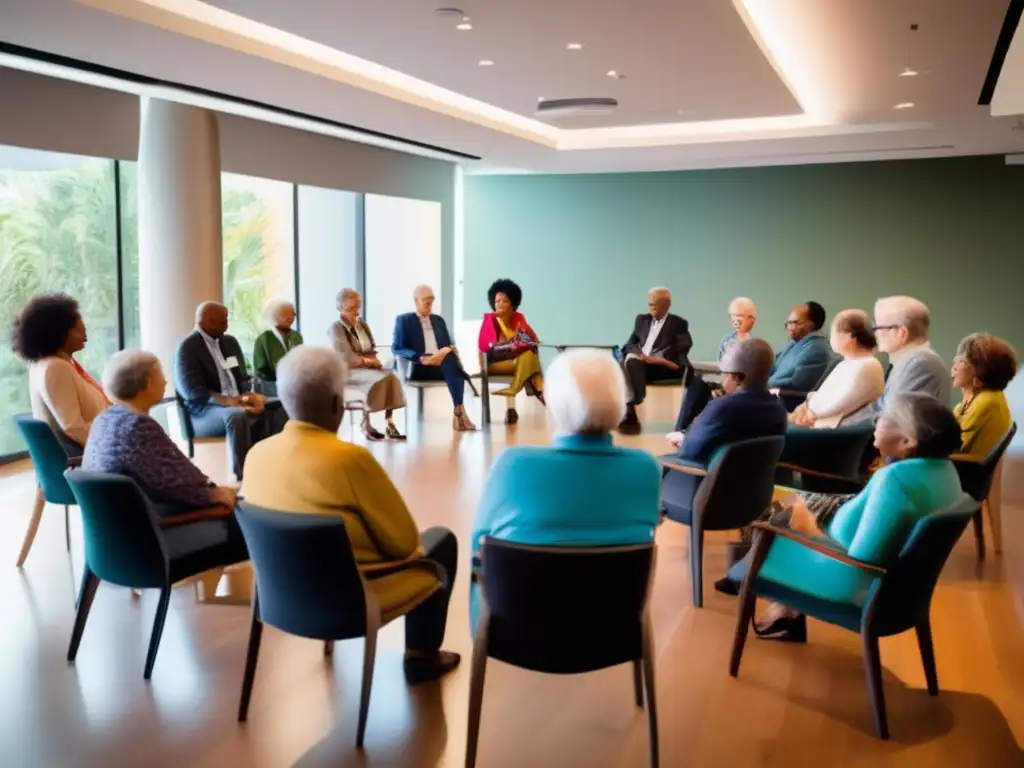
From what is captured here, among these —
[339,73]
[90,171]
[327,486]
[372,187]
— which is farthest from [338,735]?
[372,187]

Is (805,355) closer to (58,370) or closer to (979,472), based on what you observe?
(979,472)

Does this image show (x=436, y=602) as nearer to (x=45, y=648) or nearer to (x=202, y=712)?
(x=202, y=712)

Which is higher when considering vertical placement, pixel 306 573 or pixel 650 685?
pixel 306 573

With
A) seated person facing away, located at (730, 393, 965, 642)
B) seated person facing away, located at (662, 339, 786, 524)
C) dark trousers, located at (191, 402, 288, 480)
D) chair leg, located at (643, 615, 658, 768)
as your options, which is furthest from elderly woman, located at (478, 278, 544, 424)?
chair leg, located at (643, 615, 658, 768)

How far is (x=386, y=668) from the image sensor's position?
11.9 feet

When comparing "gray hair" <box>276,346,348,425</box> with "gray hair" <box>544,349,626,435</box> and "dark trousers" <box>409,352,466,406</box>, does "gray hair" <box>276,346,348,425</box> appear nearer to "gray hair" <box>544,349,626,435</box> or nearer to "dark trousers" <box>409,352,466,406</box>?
"gray hair" <box>544,349,626,435</box>

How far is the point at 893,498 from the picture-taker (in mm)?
3096

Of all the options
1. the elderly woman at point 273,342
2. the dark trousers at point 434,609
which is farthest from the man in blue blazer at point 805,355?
the dark trousers at point 434,609

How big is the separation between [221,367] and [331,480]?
143 inches

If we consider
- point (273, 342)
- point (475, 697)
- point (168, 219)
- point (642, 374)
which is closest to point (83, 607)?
point (475, 697)

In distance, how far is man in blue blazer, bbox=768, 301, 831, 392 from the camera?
6.66m

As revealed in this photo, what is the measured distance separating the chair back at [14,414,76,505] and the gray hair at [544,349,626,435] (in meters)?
2.55

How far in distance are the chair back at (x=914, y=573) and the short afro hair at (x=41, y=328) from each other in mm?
3809

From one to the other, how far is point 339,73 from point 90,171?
8.92 feet
